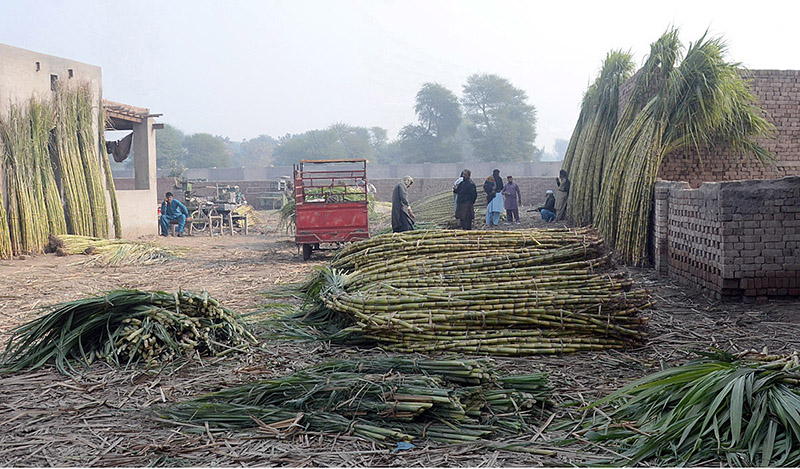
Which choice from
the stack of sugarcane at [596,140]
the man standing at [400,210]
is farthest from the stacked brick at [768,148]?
the man standing at [400,210]

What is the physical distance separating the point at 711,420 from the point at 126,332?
155 inches

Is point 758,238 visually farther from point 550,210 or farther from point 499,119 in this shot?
point 499,119

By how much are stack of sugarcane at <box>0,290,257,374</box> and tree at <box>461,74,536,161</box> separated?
60.6 meters

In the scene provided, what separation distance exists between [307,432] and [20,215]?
10960mm

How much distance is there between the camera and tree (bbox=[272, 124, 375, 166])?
79.6 m

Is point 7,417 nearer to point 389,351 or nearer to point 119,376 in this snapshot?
point 119,376

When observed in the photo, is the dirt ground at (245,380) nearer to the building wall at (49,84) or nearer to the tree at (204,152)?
the building wall at (49,84)

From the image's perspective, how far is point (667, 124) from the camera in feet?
32.6

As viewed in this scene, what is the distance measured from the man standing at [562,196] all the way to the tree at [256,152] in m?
80.5

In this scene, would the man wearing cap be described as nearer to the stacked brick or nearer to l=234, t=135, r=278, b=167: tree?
the stacked brick

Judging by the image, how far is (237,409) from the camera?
12.4 feet

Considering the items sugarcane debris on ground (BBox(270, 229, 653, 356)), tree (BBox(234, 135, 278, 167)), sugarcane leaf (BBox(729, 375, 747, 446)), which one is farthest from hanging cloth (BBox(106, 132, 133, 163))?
tree (BBox(234, 135, 278, 167))

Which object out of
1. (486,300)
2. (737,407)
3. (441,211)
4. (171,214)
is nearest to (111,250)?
(171,214)

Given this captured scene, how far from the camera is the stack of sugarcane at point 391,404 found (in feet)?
11.8
